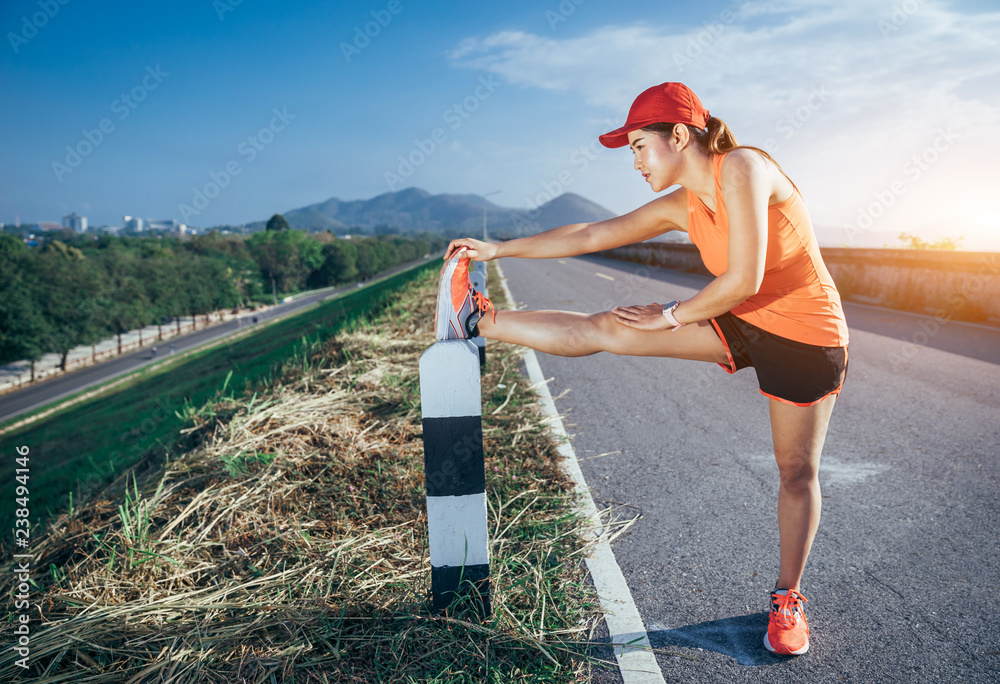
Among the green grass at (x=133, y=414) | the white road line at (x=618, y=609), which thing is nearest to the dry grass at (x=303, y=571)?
the white road line at (x=618, y=609)

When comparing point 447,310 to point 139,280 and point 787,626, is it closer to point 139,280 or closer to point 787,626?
point 787,626

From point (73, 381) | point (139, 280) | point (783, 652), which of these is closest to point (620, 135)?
point (783, 652)

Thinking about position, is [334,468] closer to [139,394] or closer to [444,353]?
[444,353]

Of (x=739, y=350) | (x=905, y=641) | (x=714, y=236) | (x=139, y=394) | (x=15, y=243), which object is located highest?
(x=15, y=243)

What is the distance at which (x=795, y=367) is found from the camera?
1.86 meters

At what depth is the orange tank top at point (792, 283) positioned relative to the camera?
6.03 feet

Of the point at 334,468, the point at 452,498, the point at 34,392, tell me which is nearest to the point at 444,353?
the point at 452,498

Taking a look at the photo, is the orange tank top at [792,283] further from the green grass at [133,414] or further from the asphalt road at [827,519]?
the green grass at [133,414]

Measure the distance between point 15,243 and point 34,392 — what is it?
54.6 meters

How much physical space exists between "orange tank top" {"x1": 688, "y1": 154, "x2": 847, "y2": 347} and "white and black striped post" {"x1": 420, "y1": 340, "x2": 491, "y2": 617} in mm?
1036

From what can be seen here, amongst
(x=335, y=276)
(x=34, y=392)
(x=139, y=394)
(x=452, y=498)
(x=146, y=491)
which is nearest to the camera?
(x=452, y=498)

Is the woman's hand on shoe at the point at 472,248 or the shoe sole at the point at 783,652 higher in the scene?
the woman's hand on shoe at the point at 472,248

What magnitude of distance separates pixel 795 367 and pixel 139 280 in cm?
7711

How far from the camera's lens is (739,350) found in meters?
2.07
